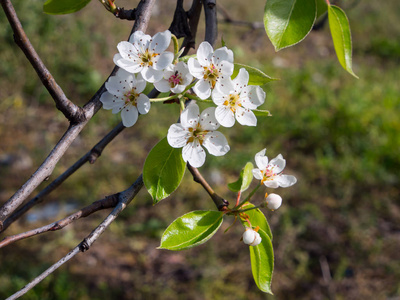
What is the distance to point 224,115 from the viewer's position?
0.77 meters

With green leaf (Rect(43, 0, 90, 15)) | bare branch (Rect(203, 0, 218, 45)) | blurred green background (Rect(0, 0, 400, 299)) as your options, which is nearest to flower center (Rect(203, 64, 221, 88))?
bare branch (Rect(203, 0, 218, 45))

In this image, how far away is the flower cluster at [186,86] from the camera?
2.44 ft

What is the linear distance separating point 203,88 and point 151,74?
0.10 m

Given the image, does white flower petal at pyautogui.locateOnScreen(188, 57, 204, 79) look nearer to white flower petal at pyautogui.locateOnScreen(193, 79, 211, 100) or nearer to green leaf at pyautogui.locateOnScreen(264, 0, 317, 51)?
white flower petal at pyautogui.locateOnScreen(193, 79, 211, 100)

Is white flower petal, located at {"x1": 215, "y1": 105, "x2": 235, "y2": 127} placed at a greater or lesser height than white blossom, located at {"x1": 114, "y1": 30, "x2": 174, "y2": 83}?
lesser

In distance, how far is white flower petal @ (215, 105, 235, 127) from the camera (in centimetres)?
76

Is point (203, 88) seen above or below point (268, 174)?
above

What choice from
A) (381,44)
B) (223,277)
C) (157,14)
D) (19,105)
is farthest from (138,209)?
(381,44)

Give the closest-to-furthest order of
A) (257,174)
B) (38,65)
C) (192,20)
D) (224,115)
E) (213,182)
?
1. (38,65)
2. (224,115)
3. (257,174)
4. (192,20)
5. (213,182)

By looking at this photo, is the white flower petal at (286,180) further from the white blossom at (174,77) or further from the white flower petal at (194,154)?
the white blossom at (174,77)

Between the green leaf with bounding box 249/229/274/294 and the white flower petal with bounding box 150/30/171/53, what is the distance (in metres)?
0.40

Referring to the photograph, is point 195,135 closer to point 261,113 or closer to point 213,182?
point 261,113

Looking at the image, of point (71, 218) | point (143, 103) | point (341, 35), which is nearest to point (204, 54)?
point (143, 103)

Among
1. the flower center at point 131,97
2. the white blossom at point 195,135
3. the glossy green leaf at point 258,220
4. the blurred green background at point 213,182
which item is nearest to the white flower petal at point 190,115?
the white blossom at point 195,135
